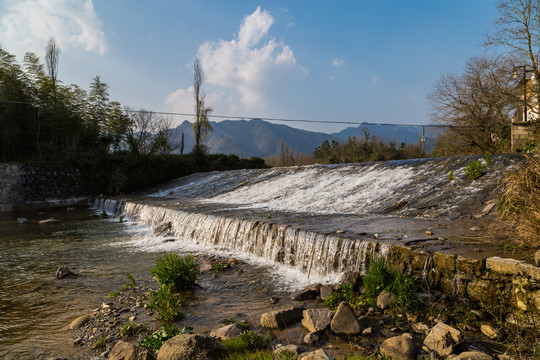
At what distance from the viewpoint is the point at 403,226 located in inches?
229

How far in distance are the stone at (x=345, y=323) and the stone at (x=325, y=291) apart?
2.72ft

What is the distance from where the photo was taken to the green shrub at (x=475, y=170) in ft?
26.2

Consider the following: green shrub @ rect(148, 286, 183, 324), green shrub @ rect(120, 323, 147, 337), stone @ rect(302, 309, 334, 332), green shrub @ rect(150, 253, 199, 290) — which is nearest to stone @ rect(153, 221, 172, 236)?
green shrub @ rect(150, 253, 199, 290)

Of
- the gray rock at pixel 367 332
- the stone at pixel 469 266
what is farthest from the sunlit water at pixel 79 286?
the stone at pixel 469 266

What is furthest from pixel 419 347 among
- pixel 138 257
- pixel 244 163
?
pixel 244 163

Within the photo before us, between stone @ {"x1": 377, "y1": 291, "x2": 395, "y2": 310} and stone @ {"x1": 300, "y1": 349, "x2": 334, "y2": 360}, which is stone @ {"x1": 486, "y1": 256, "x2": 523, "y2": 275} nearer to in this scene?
stone @ {"x1": 377, "y1": 291, "x2": 395, "y2": 310}

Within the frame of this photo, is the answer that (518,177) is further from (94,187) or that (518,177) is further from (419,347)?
(94,187)

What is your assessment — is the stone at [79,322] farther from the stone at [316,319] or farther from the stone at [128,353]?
the stone at [316,319]

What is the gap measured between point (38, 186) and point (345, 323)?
20.1 metres

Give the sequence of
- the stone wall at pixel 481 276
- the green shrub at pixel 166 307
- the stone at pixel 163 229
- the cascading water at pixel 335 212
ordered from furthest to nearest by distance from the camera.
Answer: the stone at pixel 163 229
the cascading water at pixel 335 212
the green shrub at pixel 166 307
the stone wall at pixel 481 276

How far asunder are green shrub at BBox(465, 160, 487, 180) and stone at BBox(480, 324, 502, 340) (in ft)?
20.0

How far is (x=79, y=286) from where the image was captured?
521cm

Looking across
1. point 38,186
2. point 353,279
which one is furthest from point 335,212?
point 38,186

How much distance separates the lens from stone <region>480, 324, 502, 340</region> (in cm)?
291
